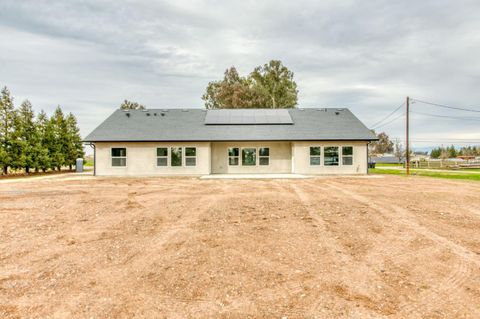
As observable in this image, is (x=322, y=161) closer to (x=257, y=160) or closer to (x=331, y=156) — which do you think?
(x=331, y=156)

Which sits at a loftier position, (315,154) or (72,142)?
(72,142)

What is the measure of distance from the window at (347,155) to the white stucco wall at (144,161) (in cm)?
1008

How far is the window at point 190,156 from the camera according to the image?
2055 cm

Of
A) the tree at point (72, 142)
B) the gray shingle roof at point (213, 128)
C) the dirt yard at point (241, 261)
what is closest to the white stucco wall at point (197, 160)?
the gray shingle roof at point (213, 128)

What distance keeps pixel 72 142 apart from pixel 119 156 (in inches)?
452

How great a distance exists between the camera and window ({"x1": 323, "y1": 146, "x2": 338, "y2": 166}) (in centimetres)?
2079

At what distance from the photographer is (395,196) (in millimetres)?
10469

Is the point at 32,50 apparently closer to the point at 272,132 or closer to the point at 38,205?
the point at 38,205

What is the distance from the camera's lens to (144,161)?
20.5 m

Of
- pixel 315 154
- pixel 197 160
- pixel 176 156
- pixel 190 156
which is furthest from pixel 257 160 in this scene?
pixel 176 156

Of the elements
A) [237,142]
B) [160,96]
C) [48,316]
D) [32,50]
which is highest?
[160,96]

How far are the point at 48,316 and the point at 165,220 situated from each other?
4.16 meters

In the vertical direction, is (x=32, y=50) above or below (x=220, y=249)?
above

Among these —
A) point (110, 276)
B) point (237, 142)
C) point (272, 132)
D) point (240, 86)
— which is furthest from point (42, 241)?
point (240, 86)
